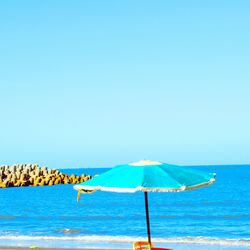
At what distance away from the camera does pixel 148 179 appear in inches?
400

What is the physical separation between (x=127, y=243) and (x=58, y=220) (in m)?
17.0

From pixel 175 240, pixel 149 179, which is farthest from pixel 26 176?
pixel 149 179

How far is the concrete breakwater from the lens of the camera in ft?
264

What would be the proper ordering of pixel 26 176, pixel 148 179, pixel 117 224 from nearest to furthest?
pixel 148 179, pixel 117 224, pixel 26 176

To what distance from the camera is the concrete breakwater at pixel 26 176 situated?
80375 millimetres

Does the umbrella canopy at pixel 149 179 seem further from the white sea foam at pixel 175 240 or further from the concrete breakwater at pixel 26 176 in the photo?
the concrete breakwater at pixel 26 176

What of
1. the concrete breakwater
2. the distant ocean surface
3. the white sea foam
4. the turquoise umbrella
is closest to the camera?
the turquoise umbrella

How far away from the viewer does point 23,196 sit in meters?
68.6

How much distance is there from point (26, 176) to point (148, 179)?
73390 mm

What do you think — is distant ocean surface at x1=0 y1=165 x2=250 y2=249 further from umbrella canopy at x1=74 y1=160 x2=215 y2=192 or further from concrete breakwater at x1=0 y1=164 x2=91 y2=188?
concrete breakwater at x1=0 y1=164 x2=91 y2=188

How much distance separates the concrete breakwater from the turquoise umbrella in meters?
69.9

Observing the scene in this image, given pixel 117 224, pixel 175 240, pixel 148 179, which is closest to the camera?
pixel 148 179

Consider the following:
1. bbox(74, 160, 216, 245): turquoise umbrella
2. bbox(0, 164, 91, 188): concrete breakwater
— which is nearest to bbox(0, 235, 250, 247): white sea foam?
bbox(74, 160, 216, 245): turquoise umbrella

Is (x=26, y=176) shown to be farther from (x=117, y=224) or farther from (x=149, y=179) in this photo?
(x=149, y=179)
